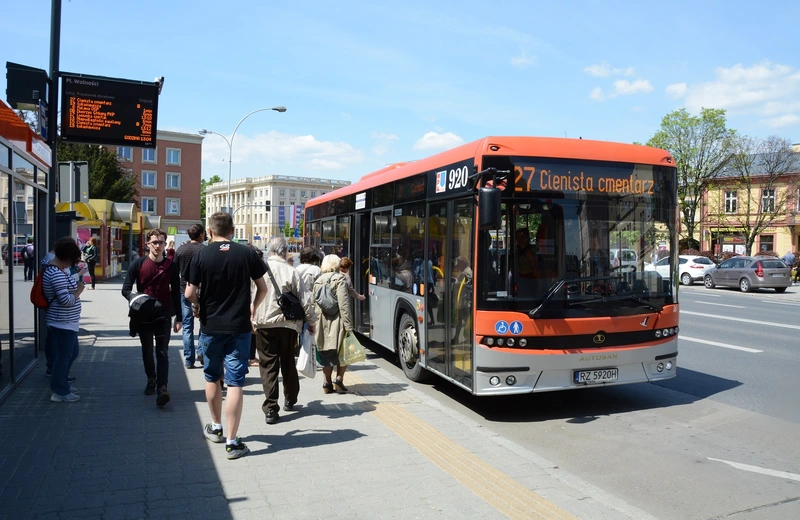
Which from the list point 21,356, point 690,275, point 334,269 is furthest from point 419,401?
point 690,275

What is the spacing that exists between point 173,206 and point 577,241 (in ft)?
255

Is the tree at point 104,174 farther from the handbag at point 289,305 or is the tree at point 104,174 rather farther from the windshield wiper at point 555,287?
the windshield wiper at point 555,287

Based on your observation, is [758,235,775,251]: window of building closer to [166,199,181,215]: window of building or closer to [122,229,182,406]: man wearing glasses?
[122,229,182,406]: man wearing glasses

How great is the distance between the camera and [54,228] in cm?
969

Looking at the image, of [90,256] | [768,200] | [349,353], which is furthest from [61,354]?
[768,200]

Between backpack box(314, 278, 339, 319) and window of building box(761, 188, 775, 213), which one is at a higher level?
window of building box(761, 188, 775, 213)

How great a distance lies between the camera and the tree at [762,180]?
44.8m

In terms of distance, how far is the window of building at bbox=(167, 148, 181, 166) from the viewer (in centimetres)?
7775

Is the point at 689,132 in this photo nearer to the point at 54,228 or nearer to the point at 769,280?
the point at 769,280

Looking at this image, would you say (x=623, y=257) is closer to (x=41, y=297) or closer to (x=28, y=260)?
(x=41, y=297)

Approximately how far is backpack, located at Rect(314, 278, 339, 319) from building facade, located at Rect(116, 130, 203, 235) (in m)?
73.2

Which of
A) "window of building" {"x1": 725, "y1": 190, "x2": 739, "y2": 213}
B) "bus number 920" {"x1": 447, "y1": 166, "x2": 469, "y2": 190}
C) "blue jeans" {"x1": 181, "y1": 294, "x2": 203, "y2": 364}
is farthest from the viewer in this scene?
"window of building" {"x1": 725, "y1": 190, "x2": 739, "y2": 213}

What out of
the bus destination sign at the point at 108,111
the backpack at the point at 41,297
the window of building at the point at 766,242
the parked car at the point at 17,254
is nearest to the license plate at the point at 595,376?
the backpack at the point at 41,297

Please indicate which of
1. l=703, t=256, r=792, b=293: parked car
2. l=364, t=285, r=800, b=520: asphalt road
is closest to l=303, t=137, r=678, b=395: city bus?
l=364, t=285, r=800, b=520: asphalt road
